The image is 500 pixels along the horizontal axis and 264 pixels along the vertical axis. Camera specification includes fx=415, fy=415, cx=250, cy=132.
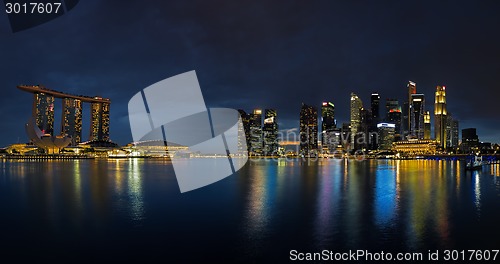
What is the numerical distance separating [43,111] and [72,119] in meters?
33.0

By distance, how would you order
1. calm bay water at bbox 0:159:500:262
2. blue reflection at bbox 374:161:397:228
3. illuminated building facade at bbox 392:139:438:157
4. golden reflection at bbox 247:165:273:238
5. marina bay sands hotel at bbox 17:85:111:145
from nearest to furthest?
calm bay water at bbox 0:159:500:262 → golden reflection at bbox 247:165:273:238 → blue reflection at bbox 374:161:397:228 → marina bay sands hotel at bbox 17:85:111:145 → illuminated building facade at bbox 392:139:438:157

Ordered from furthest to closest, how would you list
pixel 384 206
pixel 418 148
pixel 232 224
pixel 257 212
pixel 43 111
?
1. pixel 418 148
2. pixel 43 111
3. pixel 384 206
4. pixel 257 212
5. pixel 232 224

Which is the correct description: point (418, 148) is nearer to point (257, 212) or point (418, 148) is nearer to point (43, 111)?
point (43, 111)

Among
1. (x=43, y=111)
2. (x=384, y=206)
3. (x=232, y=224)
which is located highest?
(x=43, y=111)

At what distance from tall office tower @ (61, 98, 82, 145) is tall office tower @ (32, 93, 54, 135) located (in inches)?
415

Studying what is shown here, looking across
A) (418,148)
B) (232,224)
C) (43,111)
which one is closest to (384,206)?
(232,224)

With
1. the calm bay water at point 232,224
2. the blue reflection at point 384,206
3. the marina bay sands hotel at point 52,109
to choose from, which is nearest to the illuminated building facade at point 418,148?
the marina bay sands hotel at point 52,109

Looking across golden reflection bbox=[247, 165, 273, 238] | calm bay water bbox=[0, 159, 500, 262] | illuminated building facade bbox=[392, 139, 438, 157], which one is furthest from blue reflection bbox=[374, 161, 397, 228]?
illuminated building facade bbox=[392, 139, 438, 157]

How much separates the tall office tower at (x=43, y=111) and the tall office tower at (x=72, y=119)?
34.6ft

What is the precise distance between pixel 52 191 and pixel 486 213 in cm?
2640

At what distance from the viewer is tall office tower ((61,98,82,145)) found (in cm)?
17691

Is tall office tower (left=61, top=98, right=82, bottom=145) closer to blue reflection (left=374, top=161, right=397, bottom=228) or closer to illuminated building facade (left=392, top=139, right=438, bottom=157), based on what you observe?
illuminated building facade (left=392, top=139, right=438, bottom=157)

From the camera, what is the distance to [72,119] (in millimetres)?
187125

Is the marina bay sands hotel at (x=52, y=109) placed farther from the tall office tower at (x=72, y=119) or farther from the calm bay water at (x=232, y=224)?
the calm bay water at (x=232, y=224)
